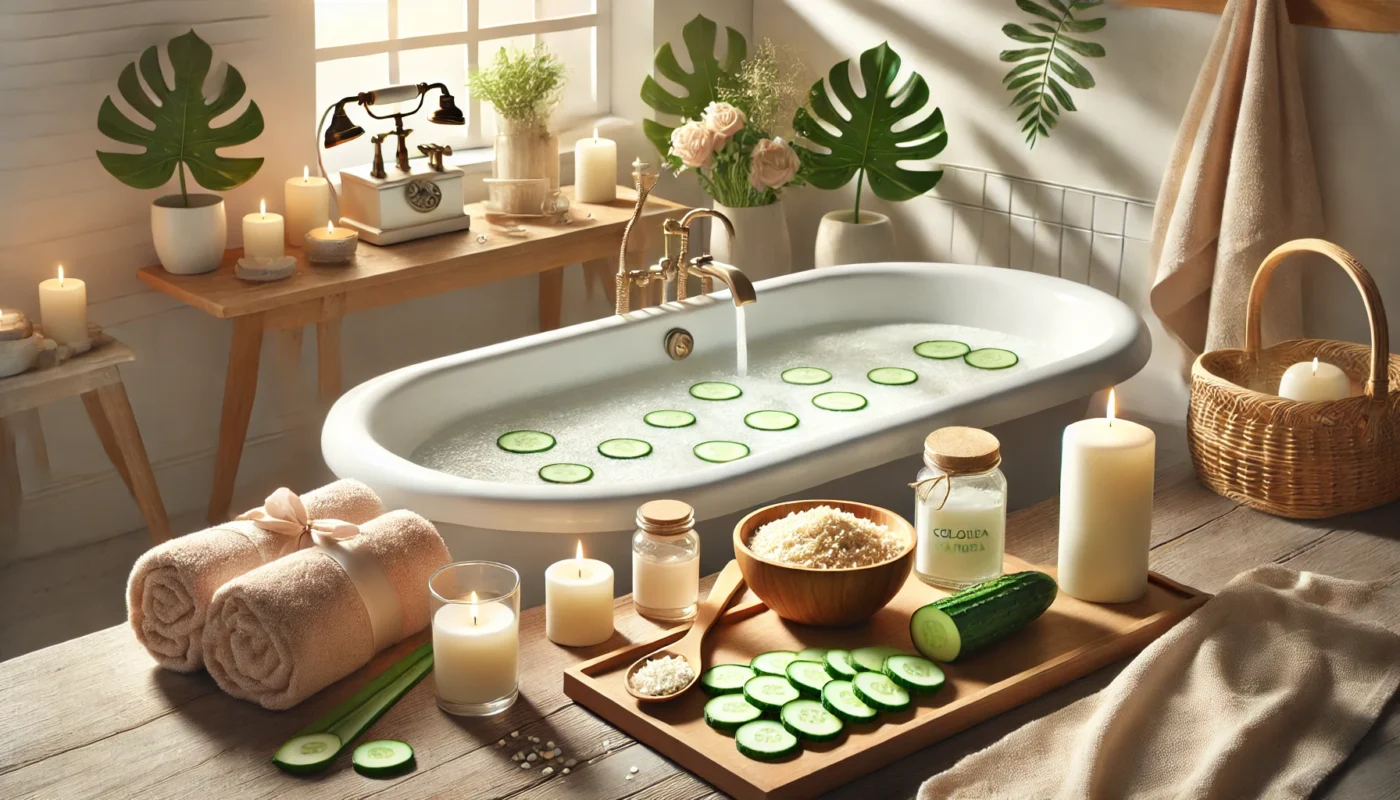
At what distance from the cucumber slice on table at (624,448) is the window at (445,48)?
1304mm

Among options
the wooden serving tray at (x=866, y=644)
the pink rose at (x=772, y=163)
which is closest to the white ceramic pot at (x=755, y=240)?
the pink rose at (x=772, y=163)

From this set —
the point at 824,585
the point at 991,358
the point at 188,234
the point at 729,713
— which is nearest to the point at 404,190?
the point at 188,234

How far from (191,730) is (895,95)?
268 centimetres

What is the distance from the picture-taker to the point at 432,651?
1897 mm

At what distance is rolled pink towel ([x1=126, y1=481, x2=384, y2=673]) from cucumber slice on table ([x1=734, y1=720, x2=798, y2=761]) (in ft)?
2.10

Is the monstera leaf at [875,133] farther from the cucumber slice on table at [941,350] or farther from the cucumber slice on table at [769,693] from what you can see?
→ the cucumber slice on table at [769,693]

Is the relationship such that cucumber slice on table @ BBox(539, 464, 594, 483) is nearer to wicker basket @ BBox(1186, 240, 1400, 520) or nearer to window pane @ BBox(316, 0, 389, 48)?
wicker basket @ BBox(1186, 240, 1400, 520)

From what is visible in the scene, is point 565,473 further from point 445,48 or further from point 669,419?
point 445,48

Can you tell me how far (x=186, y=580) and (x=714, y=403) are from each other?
1.58m

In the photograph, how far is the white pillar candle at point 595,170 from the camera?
3.88 meters

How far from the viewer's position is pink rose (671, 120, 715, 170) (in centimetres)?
382

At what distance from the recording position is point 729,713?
1707mm

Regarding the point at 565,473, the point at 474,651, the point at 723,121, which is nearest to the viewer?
the point at 474,651


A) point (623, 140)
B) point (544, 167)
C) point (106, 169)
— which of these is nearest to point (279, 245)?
point (106, 169)
